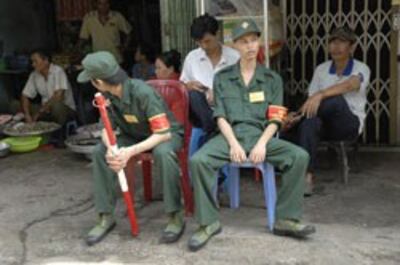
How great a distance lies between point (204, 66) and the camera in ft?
17.7

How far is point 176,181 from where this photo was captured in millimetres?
4359

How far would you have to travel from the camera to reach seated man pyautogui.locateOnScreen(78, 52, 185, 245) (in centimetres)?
428

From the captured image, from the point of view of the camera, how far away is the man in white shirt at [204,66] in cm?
502

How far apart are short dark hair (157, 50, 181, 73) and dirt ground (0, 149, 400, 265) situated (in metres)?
1.09

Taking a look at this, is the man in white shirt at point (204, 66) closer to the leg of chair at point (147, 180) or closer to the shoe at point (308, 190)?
the leg of chair at point (147, 180)

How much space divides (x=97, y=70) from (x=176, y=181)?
84 centimetres

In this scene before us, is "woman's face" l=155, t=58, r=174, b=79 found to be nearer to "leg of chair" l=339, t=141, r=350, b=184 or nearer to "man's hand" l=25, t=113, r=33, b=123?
"leg of chair" l=339, t=141, r=350, b=184

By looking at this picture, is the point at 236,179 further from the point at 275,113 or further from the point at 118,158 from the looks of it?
the point at 118,158

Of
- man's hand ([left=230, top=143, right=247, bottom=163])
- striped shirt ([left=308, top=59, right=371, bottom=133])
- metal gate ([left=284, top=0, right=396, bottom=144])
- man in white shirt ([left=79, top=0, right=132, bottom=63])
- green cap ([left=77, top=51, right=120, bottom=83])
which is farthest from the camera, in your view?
man in white shirt ([left=79, top=0, right=132, bottom=63])

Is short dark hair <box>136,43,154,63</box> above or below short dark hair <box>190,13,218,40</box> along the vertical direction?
below

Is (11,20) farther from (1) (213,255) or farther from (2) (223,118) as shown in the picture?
(1) (213,255)

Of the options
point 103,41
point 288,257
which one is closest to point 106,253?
point 288,257

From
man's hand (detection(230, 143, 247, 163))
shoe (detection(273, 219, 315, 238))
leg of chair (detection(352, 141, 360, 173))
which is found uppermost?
man's hand (detection(230, 143, 247, 163))

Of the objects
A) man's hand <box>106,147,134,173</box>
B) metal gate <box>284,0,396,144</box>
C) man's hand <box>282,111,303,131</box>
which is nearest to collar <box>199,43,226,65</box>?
man's hand <box>282,111,303,131</box>
